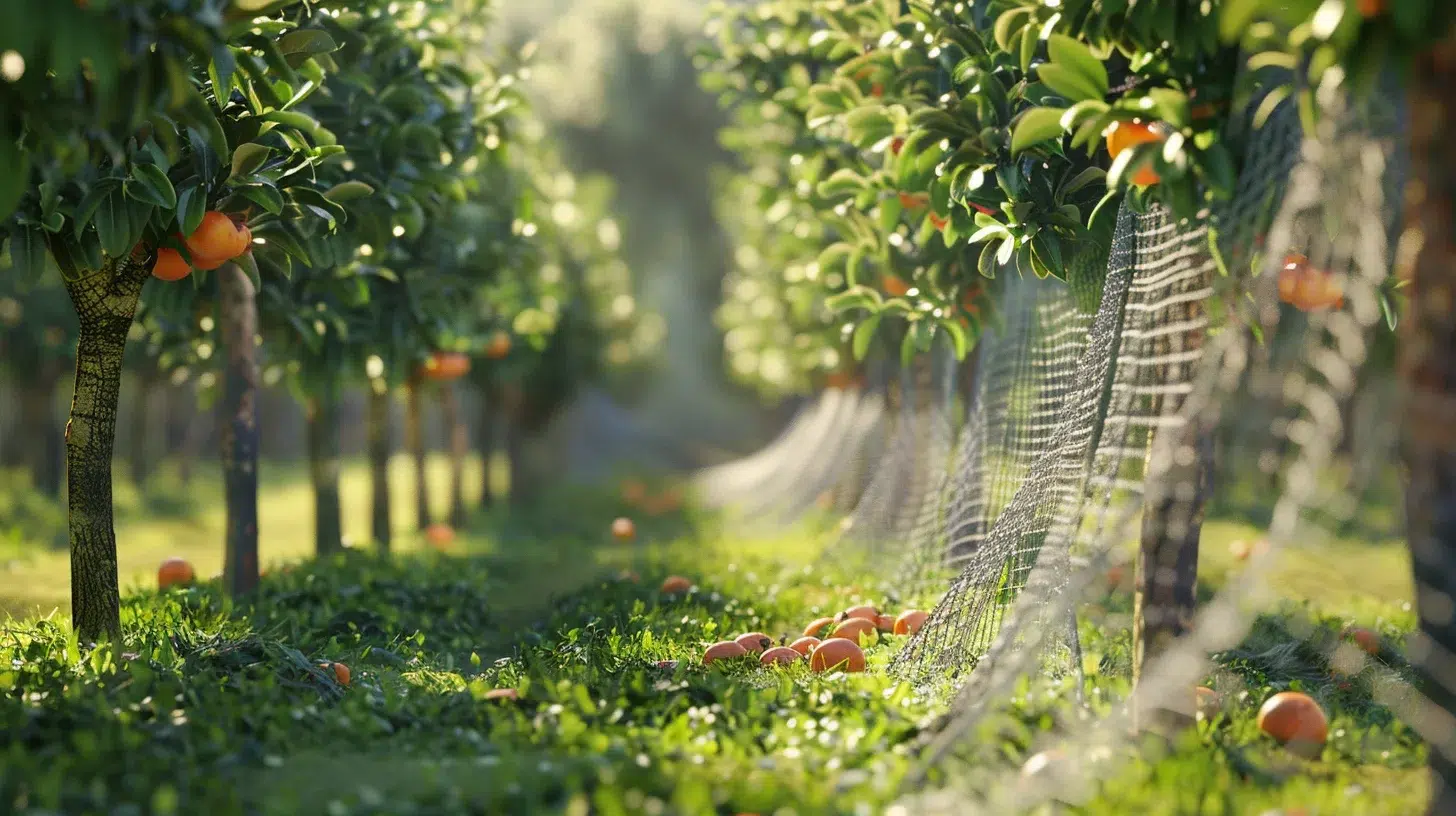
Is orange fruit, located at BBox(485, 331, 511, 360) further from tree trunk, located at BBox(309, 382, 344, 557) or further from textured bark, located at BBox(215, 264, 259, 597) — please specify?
textured bark, located at BBox(215, 264, 259, 597)

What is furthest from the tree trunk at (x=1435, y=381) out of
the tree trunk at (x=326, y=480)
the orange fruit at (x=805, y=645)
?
the tree trunk at (x=326, y=480)

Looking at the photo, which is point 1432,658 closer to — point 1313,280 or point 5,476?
point 1313,280

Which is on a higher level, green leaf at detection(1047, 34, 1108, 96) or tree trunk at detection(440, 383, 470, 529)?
green leaf at detection(1047, 34, 1108, 96)

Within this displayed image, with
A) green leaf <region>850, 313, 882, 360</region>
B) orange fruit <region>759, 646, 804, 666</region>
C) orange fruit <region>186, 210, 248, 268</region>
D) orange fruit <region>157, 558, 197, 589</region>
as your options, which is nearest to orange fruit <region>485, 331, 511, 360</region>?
orange fruit <region>157, 558, 197, 589</region>

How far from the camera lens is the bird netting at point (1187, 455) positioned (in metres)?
3.73

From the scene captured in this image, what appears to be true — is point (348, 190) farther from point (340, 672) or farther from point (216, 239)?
point (340, 672)

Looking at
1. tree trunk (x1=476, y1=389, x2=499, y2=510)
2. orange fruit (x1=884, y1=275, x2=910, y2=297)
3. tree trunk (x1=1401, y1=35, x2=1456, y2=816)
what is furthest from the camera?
tree trunk (x1=476, y1=389, x2=499, y2=510)

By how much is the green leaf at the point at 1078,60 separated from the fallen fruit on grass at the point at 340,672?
14.1ft

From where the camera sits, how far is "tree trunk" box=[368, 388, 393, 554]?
1203cm

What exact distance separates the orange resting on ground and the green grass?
0.35 meters

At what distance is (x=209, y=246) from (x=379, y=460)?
7197mm

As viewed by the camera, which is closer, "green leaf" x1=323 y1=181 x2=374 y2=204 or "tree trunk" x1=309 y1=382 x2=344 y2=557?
"green leaf" x1=323 y1=181 x2=374 y2=204

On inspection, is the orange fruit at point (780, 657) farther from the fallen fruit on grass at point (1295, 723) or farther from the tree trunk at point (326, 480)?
the tree trunk at point (326, 480)

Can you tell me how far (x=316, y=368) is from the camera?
29.6 feet
